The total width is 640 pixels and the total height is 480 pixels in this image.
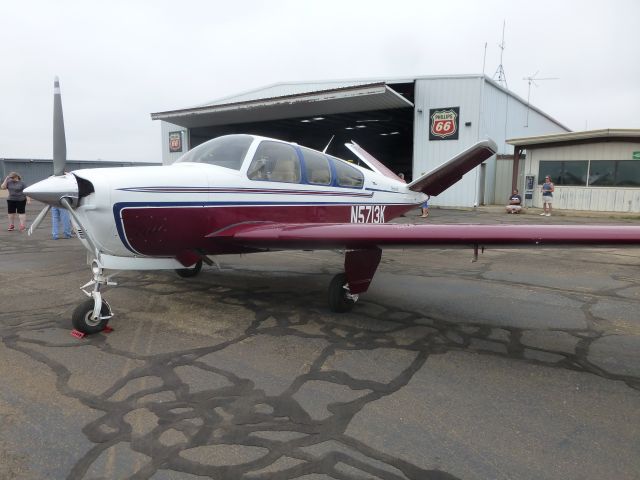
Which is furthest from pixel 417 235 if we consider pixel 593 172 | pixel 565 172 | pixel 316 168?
pixel 565 172

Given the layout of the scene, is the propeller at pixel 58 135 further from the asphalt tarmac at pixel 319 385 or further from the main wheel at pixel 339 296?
the main wheel at pixel 339 296

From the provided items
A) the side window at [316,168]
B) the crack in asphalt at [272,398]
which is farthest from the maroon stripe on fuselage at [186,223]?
the crack in asphalt at [272,398]

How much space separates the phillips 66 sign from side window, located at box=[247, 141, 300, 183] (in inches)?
632

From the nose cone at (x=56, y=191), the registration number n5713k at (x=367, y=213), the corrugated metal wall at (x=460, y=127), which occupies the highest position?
the corrugated metal wall at (x=460, y=127)

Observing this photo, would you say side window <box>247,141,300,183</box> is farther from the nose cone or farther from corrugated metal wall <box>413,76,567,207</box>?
corrugated metal wall <box>413,76,567,207</box>

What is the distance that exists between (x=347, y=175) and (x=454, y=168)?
2.18 meters

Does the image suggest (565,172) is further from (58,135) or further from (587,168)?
(58,135)

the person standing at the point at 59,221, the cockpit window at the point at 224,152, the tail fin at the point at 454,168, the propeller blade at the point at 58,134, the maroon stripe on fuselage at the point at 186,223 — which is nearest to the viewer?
the maroon stripe on fuselage at the point at 186,223

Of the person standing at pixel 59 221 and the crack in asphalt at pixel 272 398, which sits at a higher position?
the person standing at pixel 59 221

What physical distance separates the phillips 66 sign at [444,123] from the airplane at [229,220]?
50.6 ft

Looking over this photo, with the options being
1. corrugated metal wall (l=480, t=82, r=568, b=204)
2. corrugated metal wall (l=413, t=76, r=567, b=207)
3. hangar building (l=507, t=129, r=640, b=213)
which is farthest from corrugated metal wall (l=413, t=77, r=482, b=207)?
hangar building (l=507, t=129, r=640, b=213)

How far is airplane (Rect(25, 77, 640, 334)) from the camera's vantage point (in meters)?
3.91

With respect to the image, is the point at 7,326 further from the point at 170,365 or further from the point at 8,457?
the point at 8,457

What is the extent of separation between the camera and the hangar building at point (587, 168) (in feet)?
58.4
